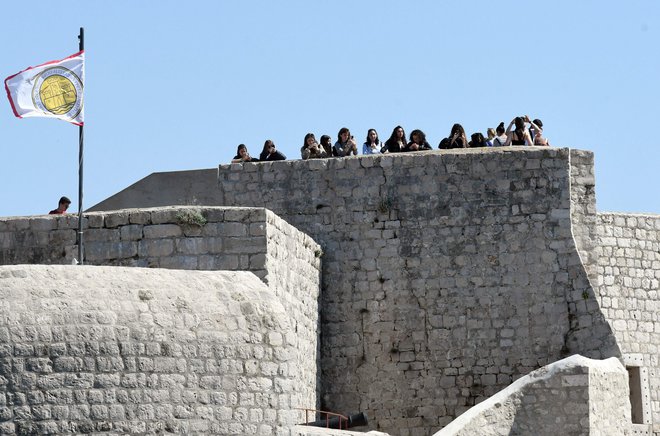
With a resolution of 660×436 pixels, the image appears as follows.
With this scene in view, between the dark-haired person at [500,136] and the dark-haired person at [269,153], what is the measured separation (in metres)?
3.01

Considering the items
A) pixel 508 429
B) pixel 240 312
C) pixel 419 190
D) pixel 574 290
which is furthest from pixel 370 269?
pixel 240 312

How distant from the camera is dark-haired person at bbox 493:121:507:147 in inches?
874

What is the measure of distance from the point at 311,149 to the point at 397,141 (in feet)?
3.93

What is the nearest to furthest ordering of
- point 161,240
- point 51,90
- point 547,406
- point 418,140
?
point 51,90 < point 547,406 < point 161,240 < point 418,140

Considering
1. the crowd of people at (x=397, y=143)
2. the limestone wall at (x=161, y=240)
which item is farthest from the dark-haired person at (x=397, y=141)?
the limestone wall at (x=161, y=240)

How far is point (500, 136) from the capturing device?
883 inches

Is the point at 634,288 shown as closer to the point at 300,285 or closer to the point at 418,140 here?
the point at 418,140

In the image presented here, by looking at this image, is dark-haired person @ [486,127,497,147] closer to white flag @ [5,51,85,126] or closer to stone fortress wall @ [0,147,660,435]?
stone fortress wall @ [0,147,660,435]

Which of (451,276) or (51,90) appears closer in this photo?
(51,90)

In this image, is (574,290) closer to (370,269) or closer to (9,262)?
(370,269)

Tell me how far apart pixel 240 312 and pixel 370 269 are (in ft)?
25.2

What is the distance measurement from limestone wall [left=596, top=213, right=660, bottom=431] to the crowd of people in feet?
5.31

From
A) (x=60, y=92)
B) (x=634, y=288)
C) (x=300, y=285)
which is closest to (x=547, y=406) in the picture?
(x=300, y=285)

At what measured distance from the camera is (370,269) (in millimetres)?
21016
